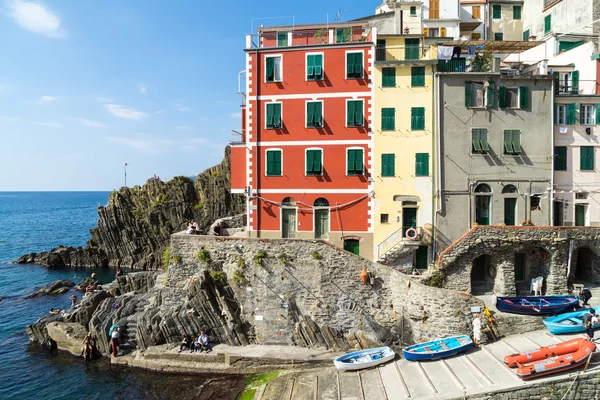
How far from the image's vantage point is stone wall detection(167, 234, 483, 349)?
2364 centimetres

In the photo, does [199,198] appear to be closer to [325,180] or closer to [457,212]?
[325,180]

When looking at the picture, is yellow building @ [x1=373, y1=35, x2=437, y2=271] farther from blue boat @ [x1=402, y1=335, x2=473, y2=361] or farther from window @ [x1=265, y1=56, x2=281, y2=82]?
window @ [x1=265, y1=56, x2=281, y2=82]

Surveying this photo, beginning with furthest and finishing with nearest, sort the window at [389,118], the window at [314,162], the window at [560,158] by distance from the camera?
the window at [314,162] < the window at [389,118] < the window at [560,158]

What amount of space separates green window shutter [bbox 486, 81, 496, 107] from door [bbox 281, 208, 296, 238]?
51.7ft

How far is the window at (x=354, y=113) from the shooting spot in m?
25.8

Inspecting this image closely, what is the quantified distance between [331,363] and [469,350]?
27.1 ft

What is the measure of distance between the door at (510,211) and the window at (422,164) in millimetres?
6042

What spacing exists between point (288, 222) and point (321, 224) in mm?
2520

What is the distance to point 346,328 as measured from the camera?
24188 millimetres

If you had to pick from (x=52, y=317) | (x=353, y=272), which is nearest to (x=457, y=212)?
(x=353, y=272)

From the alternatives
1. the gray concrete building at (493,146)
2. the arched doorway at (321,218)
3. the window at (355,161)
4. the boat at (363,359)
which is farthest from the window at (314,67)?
the boat at (363,359)

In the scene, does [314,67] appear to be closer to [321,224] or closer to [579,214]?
[321,224]

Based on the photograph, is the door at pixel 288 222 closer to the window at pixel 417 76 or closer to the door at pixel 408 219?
the door at pixel 408 219

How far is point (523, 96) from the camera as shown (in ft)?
81.5
